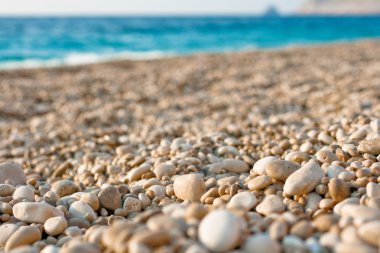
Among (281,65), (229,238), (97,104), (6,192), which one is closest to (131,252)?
(229,238)

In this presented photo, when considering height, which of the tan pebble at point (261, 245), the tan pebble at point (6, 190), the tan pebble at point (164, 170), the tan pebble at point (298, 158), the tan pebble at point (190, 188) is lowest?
the tan pebble at point (6, 190)

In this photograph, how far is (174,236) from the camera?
1172 millimetres

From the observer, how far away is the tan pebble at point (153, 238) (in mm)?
1135

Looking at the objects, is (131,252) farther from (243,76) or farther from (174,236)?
(243,76)

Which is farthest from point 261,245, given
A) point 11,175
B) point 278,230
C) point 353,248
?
point 11,175

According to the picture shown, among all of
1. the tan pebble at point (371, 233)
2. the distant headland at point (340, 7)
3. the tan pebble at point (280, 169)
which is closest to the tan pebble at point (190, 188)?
the tan pebble at point (280, 169)

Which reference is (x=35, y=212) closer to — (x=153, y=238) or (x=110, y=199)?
(x=110, y=199)

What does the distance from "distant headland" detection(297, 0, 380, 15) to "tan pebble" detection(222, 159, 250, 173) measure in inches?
5191

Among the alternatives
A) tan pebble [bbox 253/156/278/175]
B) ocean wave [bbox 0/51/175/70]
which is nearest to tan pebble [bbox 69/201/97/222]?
tan pebble [bbox 253/156/278/175]

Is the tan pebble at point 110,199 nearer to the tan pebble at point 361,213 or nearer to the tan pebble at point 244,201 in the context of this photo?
the tan pebble at point 244,201

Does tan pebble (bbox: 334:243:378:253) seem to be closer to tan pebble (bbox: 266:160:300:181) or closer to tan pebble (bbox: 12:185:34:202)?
tan pebble (bbox: 266:160:300:181)

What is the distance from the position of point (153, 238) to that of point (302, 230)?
0.44 meters

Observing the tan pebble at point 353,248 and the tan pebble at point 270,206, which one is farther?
the tan pebble at point 270,206

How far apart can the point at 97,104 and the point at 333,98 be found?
9.65 ft
